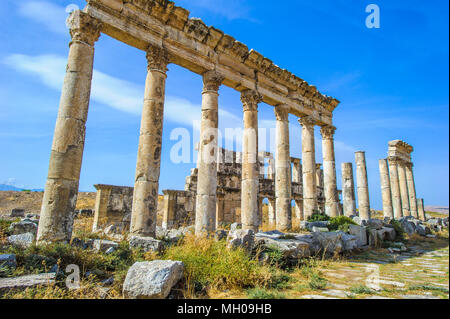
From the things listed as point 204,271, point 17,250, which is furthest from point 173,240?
point 17,250

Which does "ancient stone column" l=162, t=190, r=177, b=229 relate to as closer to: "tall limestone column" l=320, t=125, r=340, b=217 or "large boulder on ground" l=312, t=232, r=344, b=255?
"tall limestone column" l=320, t=125, r=340, b=217

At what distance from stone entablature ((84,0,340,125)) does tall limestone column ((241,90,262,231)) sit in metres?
0.61

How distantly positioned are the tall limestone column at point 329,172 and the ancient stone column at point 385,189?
962 centimetres

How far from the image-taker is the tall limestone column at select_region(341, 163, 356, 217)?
17.6m

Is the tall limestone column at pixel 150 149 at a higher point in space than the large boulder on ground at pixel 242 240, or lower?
higher

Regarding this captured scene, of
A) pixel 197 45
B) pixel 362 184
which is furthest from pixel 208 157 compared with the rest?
pixel 362 184

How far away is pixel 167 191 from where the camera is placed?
53.2ft

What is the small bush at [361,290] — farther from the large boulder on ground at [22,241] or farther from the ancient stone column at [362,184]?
the ancient stone column at [362,184]

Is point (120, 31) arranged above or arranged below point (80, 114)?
above

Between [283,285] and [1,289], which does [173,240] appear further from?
[1,289]

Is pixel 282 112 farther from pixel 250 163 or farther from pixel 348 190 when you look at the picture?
pixel 348 190

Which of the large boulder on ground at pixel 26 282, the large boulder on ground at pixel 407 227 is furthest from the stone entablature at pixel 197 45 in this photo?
the large boulder on ground at pixel 407 227

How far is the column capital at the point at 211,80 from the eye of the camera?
1099 cm
